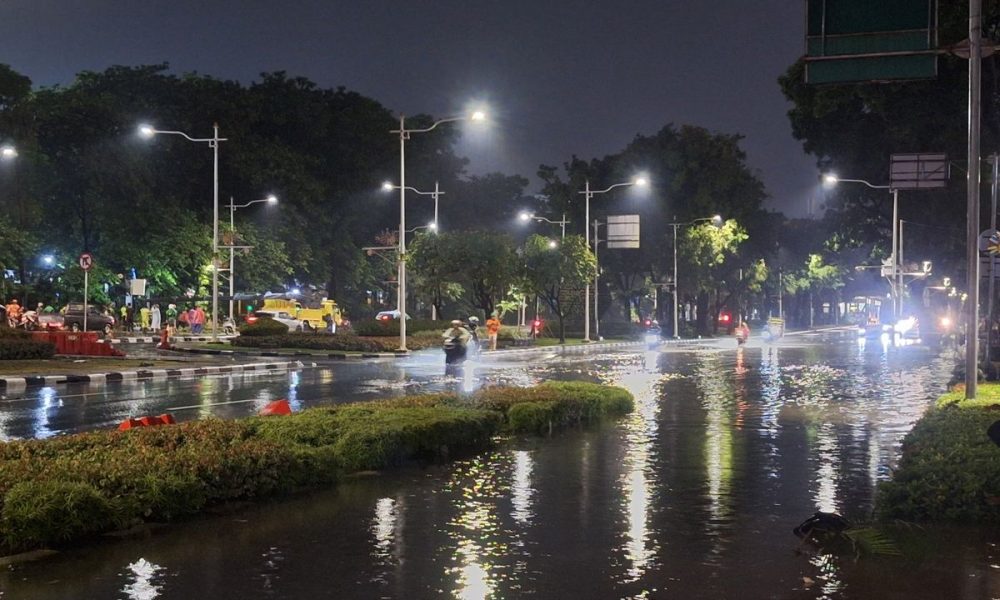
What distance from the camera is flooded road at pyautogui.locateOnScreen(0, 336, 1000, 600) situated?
7672mm

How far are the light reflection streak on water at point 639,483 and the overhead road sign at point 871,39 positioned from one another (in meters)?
5.39

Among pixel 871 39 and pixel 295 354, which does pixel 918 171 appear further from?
pixel 871 39

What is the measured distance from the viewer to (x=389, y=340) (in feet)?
158

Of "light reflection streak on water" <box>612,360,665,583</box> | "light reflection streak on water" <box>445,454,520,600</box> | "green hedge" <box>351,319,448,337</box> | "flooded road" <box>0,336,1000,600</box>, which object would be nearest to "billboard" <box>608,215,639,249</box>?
"green hedge" <box>351,319,448,337</box>

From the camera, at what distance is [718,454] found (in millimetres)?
14617

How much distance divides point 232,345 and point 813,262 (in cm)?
8094

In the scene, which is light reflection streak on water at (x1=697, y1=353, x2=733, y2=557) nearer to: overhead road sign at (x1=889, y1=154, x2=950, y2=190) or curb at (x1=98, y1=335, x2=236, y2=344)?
overhead road sign at (x1=889, y1=154, x2=950, y2=190)

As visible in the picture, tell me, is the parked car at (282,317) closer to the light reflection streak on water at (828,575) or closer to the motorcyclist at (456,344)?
the motorcyclist at (456,344)

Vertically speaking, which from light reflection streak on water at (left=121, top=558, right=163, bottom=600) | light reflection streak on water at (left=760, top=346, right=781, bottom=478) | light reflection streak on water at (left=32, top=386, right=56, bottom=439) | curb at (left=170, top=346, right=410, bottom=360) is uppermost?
curb at (left=170, top=346, right=410, bottom=360)

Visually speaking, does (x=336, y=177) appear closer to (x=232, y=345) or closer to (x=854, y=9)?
(x=232, y=345)

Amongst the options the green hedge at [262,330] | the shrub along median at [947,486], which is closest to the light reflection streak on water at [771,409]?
the shrub along median at [947,486]

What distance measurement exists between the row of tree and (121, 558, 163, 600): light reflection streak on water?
39.2 meters

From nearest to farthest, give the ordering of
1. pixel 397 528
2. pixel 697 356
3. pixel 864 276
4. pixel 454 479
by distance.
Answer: pixel 397 528
pixel 454 479
pixel 697 356
pixel 864 276

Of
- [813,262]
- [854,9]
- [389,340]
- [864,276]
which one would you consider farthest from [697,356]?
[864,276]
